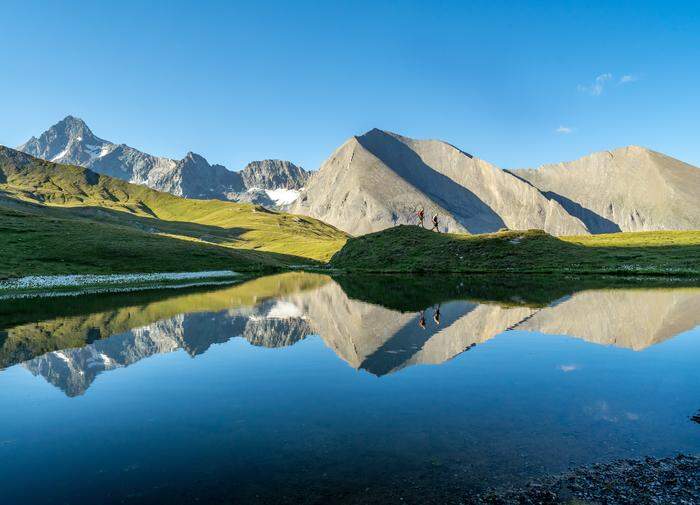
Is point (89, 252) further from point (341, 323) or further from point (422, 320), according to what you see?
point (422, 320)

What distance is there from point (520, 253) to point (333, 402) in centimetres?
9033

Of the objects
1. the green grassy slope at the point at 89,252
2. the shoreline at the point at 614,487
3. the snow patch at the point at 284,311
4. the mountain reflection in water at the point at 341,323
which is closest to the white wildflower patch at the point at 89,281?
the green grassy slope at the point at 89,252

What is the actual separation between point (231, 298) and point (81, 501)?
4680cm

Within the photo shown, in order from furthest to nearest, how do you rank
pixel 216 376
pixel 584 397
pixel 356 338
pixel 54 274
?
pixel 54 274, pixel 356 338, pixel 216 376, pixel 584 397

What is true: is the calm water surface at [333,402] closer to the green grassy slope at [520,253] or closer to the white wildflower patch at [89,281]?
the white wildflower patch at [89,281]

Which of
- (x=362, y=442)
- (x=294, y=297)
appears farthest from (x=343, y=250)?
(x=362, y=442)

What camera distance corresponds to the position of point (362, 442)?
15.2 m

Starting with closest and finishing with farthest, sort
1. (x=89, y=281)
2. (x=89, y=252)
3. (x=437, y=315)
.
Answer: (x=437, y=315) < (x=89, y=281) < (x=89, y=252)

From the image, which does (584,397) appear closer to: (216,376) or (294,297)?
(216,376)

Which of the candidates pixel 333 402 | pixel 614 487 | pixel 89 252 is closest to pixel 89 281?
pixel 89 252

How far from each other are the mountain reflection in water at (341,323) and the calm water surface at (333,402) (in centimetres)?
30

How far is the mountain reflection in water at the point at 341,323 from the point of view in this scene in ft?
91.9

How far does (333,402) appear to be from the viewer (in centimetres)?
1952

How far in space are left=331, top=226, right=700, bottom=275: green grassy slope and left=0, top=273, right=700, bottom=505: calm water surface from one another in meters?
50.5
